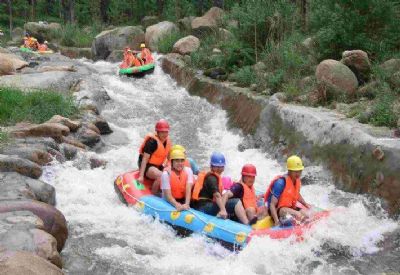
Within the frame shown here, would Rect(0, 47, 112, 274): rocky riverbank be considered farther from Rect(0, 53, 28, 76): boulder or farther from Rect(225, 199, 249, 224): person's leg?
Rect(225, 199, 249, 224): person's leg

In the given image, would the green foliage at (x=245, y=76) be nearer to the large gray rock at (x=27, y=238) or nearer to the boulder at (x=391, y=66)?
the boulder at (x=391, y=66)

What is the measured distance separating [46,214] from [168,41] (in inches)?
634

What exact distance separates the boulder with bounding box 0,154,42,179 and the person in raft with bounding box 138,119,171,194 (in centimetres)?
153

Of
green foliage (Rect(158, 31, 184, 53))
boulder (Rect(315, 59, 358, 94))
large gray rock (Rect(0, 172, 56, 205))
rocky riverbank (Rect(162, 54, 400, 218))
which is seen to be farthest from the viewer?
green foliage (Rect(158, 31, 184, 53))

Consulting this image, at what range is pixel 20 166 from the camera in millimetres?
7379

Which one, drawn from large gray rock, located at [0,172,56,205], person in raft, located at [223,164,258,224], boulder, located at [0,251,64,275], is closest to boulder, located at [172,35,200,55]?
large gray rock, located at [0,172,56,205]

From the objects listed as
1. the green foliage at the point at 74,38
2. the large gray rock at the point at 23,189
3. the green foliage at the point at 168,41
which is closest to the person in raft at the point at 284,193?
the large gray rock at the point at 23,189

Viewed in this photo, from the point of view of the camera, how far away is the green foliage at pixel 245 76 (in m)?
12.7

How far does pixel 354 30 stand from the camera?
11.1 m

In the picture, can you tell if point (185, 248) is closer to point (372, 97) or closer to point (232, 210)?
point (232, 210)

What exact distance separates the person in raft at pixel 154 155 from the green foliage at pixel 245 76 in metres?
5.35

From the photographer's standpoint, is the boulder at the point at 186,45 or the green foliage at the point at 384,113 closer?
the green foliage at the point at 384,113

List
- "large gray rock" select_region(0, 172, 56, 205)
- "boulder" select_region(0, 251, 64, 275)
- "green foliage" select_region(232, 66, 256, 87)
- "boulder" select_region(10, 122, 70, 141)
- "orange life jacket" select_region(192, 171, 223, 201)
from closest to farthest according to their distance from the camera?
1. "boulder" select_region(0, 251, 64, 275)
2. "large gray rock" select_region(0, 172, 56, 205)
3. "orange life jacket" select_region(192, 171, 223, 201)
4. "boulder" select_region(10, 122, 70, 141)
5. "green foliage" select_region(232, 66, 256, 87)

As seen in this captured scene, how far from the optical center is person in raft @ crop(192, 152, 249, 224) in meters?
6.31
